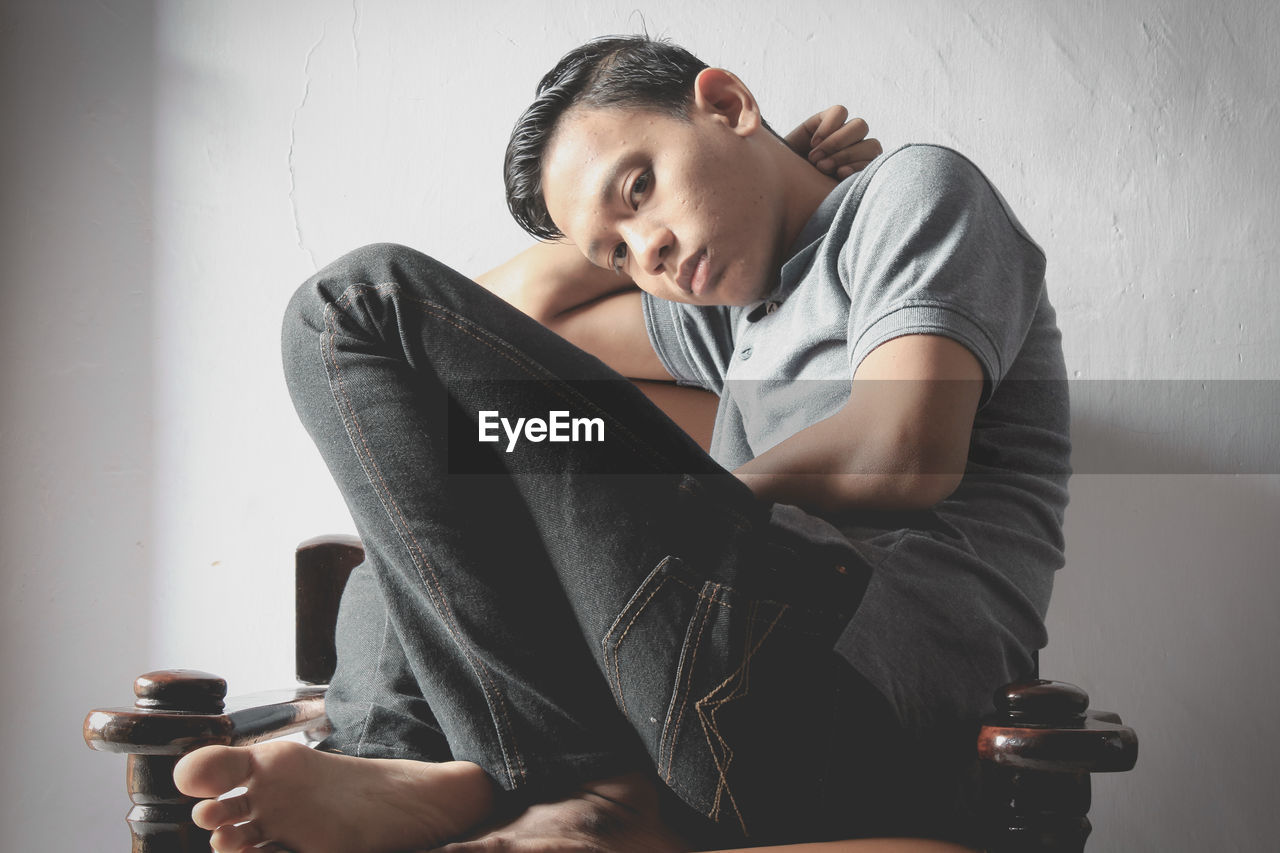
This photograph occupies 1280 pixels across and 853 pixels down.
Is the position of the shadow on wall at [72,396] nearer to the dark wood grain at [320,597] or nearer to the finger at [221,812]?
the dark wood grain at [320,597]

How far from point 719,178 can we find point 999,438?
31 centimetres

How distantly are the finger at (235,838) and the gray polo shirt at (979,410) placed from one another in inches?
12.5

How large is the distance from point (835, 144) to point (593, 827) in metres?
0.70

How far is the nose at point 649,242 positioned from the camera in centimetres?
84

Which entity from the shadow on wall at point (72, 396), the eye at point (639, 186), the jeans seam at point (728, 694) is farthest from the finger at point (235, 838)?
the shadow on wall at point (72, 396)

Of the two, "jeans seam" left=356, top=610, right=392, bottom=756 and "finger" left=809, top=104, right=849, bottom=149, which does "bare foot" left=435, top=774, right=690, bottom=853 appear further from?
"finger" left=809, top=104, right=849, bottom=149

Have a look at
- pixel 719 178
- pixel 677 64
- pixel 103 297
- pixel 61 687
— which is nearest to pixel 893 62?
pixel 677 64

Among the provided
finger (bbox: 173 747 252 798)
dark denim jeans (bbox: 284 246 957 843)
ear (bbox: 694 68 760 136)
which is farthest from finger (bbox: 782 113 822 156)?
finger (bbox: 173 747 252 798)

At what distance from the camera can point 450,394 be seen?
0.58 meters

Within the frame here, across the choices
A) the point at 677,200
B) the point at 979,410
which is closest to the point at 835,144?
the point at 677,200

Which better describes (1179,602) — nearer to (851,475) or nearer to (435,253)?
(851,475)

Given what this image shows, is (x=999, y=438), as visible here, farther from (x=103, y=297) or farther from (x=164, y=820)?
(x=103, y=297)

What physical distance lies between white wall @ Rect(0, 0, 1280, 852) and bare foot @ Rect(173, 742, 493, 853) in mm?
750

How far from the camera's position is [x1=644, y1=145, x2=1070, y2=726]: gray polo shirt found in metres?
0.59
